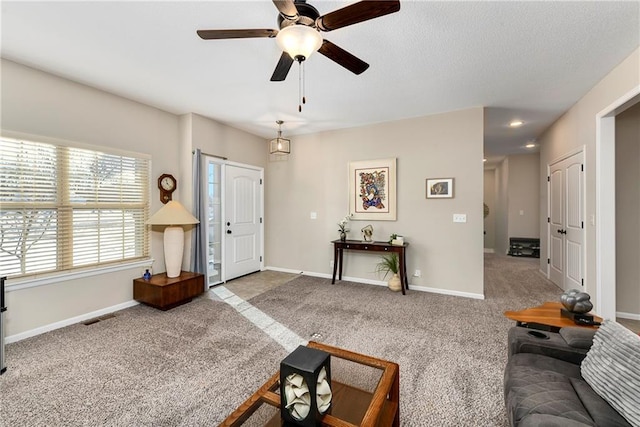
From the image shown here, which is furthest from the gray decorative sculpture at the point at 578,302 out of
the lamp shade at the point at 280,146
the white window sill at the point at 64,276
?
the white window sill at the point at 64,276

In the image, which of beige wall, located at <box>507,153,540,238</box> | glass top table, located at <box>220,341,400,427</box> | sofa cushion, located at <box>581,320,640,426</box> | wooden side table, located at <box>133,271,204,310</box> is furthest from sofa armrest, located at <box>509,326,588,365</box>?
beige wall, located at <box>507,153,540,238</box>

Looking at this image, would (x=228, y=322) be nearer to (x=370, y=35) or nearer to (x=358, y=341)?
(x=358, y=341)

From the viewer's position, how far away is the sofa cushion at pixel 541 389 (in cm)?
113

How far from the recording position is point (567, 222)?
4078 millimetres

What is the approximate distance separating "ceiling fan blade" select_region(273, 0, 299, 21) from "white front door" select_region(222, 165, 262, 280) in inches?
136

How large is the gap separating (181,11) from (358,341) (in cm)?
309

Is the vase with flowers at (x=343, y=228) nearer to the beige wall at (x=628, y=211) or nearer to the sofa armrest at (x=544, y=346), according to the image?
the sofa armrest at (x=544, y=346)

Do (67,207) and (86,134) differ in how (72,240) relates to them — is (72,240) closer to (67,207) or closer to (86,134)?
(67,207)

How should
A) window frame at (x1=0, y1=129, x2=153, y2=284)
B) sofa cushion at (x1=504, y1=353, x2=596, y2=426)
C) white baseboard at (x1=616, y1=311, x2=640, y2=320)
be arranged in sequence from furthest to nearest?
white baseboard at (x1=616, y1=311, x2=640, y2=320), window frame at (x1=0, y1=129, x2=153, y2=284), sofa cushion at (x1=504, y1=353, x2=596, y2=426)

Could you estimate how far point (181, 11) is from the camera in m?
1.96

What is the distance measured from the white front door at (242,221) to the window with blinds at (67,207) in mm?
1291

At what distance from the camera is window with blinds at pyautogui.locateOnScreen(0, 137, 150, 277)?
8.61ft

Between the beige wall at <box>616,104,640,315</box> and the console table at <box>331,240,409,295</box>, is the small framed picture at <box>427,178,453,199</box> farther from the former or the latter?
the beige wall at <box>616,104,640,315</box>

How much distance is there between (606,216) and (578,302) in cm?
190
